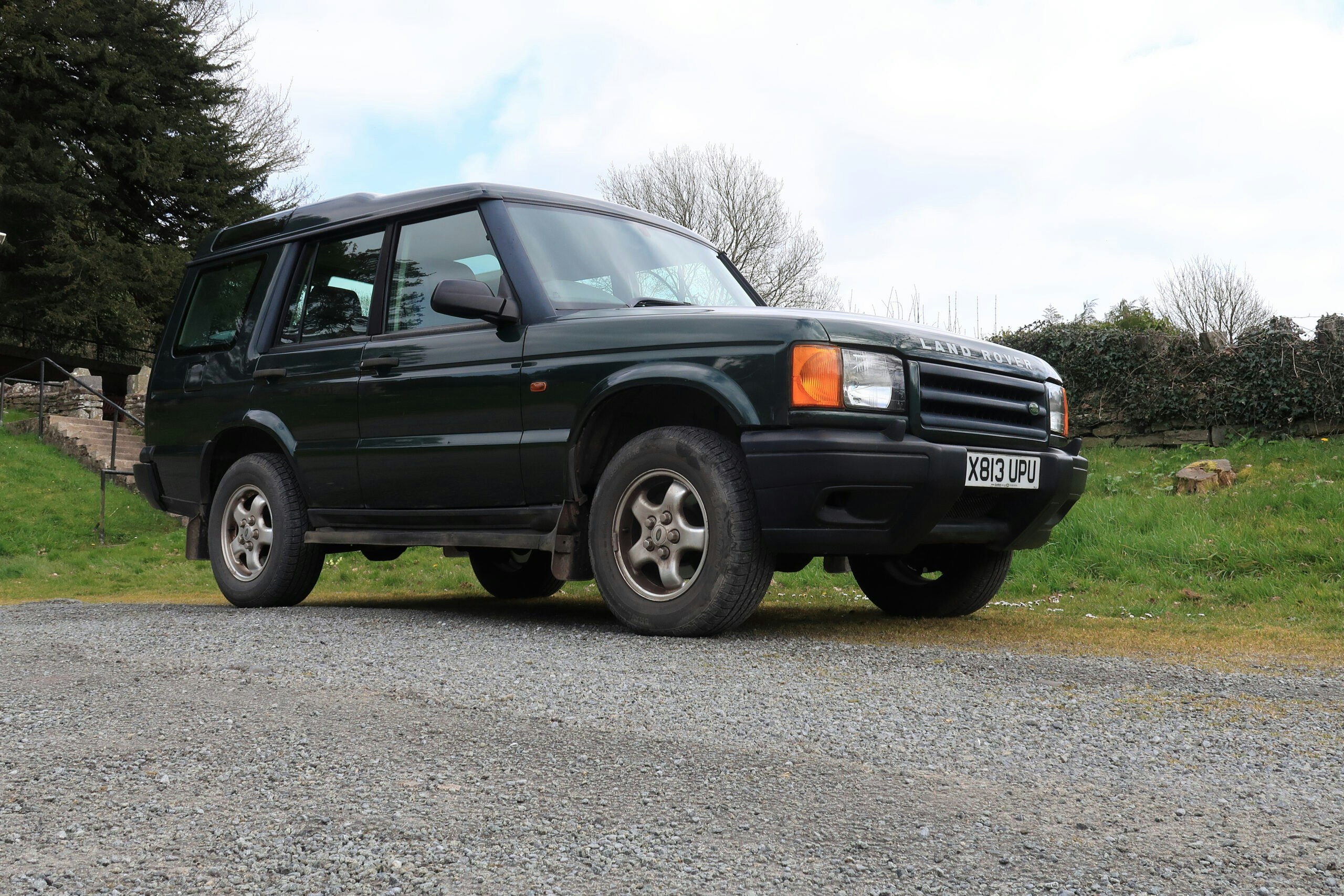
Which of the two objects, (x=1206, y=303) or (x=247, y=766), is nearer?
(x=247, y=766)

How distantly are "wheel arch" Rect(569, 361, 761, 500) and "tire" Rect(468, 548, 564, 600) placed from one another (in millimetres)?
2359

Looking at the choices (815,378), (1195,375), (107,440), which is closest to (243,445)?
(815,378)

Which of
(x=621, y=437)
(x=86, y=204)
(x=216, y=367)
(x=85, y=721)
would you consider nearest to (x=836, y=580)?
(x=621, y=437)

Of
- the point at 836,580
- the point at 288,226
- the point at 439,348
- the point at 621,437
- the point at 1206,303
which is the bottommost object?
the point at 836,580

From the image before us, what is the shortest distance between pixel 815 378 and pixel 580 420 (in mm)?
1109

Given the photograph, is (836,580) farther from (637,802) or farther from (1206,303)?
(1206,303)

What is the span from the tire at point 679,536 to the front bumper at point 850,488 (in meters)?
0.13

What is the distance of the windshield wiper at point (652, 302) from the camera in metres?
5.37

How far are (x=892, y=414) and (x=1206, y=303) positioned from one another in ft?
110

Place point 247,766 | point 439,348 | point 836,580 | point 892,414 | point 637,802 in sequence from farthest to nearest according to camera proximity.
A: 1. point 836,580
2. point 439,348
3. point 892,414
4. point 247,766
5. point 637,802

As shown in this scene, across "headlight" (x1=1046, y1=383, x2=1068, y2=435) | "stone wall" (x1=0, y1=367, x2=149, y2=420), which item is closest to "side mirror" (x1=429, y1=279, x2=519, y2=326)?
"headlight" (x1=1046, y1=383, x2=1068, y2=435)

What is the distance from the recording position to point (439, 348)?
550 cm

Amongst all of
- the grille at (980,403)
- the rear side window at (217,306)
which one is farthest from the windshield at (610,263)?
the rear side window at (217,306)

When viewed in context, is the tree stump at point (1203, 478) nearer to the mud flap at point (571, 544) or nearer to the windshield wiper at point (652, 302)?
the windshield wiper at point (652, 302)
